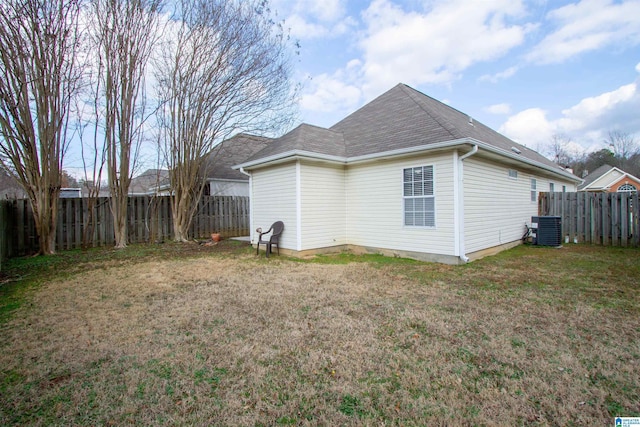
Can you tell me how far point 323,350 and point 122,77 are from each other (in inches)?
421

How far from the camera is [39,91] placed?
798 cm

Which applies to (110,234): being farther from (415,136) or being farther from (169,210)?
(415,136)

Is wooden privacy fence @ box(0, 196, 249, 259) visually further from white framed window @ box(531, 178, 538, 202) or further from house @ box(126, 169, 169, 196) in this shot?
white framed window @ box(531, 178, 538, 202)

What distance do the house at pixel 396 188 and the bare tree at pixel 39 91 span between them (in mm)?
5211

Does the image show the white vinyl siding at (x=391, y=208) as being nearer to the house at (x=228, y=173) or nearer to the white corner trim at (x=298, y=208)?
the white corner trim at (x=298, y=208)

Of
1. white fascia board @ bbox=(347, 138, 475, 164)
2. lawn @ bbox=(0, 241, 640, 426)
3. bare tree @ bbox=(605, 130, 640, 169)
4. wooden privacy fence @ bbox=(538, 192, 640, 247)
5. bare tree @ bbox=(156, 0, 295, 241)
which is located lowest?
lawn @ bbox=(0, 241, 640, 426)

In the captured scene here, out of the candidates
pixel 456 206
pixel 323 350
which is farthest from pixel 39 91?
pixel 456 206

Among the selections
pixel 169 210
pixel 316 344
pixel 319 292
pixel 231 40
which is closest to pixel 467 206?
pixel 319 292

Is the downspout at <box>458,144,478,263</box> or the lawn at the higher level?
the downspout at <box>458,144,478,263</box>

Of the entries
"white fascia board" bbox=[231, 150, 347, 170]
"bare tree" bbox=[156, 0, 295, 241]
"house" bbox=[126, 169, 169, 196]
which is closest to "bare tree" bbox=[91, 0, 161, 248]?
"bare tree" bbox=[156, 0, 295, 241]

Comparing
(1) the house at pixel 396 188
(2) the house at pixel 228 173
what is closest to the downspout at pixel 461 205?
(1) the house at pixel 396 188

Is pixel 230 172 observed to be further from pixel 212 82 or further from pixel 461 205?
pixel 461 205

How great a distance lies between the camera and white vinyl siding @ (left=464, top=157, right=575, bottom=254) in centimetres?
697

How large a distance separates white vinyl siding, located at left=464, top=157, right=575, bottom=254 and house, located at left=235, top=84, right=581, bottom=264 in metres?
0.03
